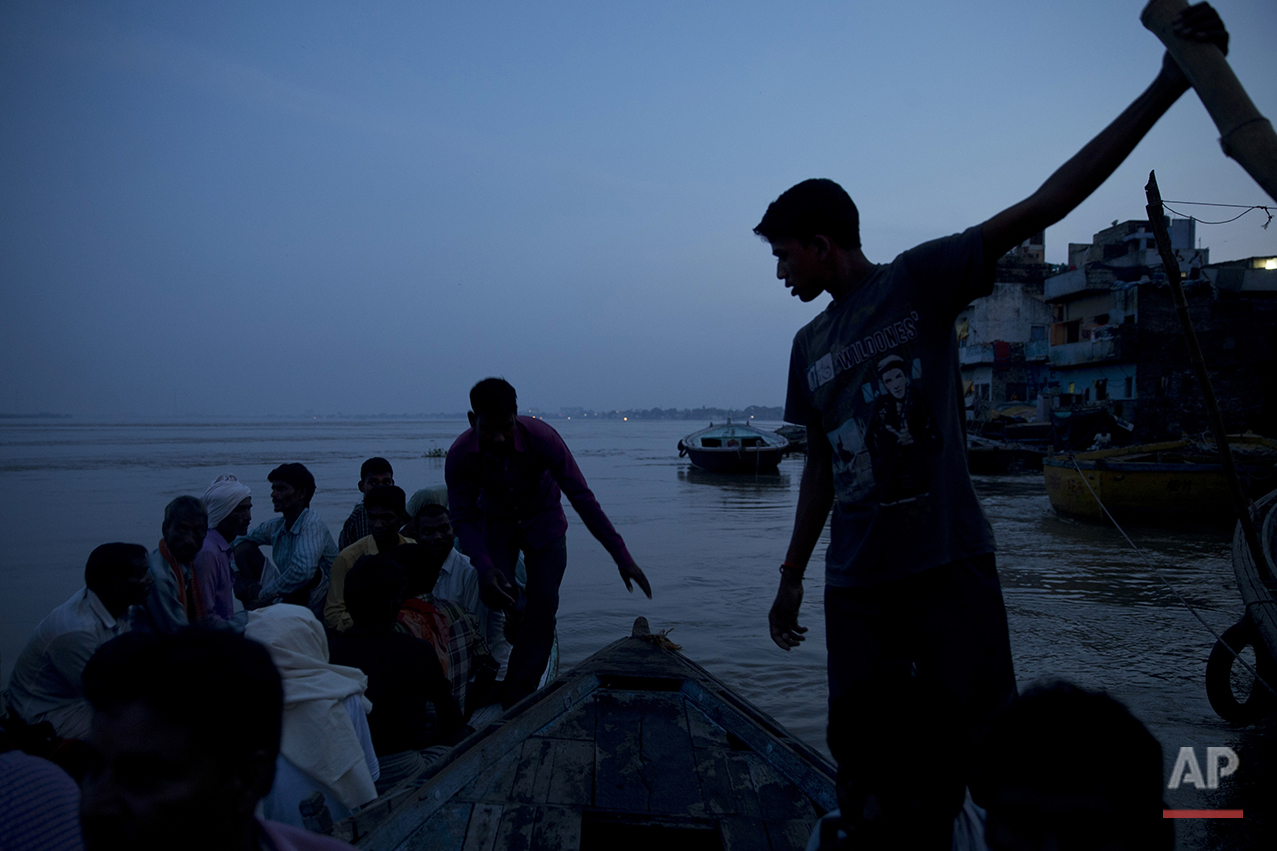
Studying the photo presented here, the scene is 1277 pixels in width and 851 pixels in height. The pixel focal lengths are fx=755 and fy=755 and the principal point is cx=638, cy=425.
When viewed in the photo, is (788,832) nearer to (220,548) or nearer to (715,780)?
(715,780)

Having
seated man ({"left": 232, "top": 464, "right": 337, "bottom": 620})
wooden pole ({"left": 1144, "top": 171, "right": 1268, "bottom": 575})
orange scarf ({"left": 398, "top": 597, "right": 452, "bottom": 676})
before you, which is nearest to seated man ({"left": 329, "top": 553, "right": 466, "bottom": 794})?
orange scarf ({"left": 398, "top": 597, "right": 452, "bottom": 676})

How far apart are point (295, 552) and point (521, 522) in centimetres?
225

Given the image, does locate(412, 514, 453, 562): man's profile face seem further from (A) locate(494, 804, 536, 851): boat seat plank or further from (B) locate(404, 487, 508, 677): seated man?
(A) locate(494, 804, 536, 851): boat seat plank

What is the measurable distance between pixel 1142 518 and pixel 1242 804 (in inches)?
508

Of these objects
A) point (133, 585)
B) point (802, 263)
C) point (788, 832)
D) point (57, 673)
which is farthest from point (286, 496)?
point (802, 263)

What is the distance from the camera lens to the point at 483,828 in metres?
2.41

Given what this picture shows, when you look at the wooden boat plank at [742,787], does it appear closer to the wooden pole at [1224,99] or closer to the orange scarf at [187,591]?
the wooden pole at [1224,99]

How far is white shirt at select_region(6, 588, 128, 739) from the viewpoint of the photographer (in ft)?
10.2

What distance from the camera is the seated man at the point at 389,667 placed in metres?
3.25

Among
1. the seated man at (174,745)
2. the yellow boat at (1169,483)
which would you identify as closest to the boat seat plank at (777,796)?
the seated man at (174,745)

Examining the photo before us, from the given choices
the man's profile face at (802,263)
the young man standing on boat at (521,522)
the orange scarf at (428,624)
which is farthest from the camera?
the young man standing on boat at (521,522)

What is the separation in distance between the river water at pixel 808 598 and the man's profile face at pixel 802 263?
1340mm

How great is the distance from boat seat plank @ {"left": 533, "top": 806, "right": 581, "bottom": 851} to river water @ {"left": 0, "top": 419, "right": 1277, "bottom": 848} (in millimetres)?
1674

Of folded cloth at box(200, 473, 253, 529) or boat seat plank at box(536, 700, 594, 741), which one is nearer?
boat seat plank at box(536, 700, 594, 741)
